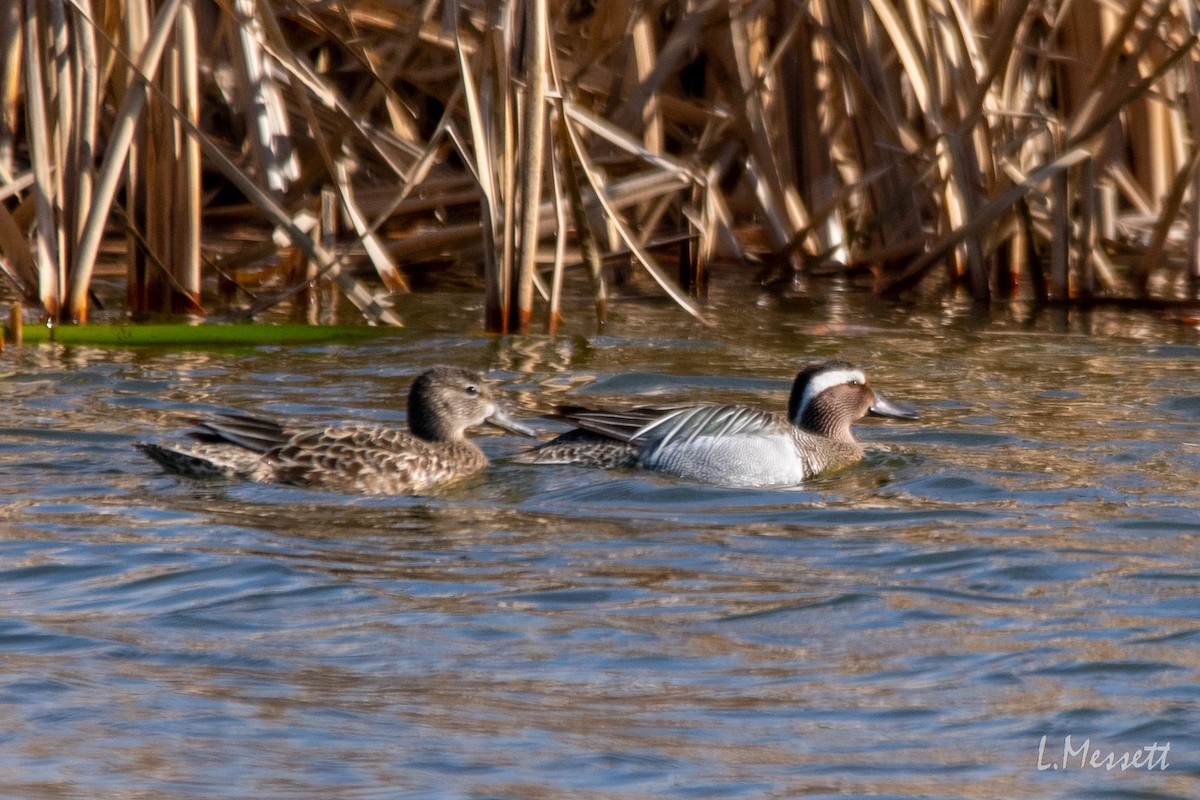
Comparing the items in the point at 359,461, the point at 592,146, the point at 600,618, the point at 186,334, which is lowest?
the point at 600,618

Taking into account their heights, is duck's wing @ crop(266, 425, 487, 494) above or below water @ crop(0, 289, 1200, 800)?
above

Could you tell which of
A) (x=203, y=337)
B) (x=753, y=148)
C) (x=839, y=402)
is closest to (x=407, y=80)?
(x=753, y=148)

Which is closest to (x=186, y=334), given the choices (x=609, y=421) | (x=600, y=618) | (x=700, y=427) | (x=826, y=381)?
(x=609, y=421)

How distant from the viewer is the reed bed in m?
8.28

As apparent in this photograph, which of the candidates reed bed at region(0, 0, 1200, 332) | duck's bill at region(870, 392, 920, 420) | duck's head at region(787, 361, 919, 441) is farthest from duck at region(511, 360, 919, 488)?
reed bed at region(0, 0, 1200, 332)

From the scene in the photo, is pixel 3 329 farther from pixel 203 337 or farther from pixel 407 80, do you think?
pixel 407 80

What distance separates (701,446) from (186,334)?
8.33 ft

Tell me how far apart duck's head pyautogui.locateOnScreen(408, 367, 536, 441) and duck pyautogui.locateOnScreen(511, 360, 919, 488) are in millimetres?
303

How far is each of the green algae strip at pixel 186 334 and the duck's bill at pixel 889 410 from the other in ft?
8.11

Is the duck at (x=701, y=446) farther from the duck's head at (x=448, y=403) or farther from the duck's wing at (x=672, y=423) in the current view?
the duck's head at (x=448, y=403)

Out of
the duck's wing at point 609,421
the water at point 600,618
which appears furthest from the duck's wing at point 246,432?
the duck's wing at point 609,421

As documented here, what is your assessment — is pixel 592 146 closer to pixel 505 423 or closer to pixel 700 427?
pixel 505 423

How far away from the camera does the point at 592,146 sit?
37.0 feet

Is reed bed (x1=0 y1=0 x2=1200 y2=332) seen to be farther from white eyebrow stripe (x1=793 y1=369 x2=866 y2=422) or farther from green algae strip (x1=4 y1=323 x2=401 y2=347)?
white eyebrow stripe (x1=793 y1=369 x2=866 y2=422)
